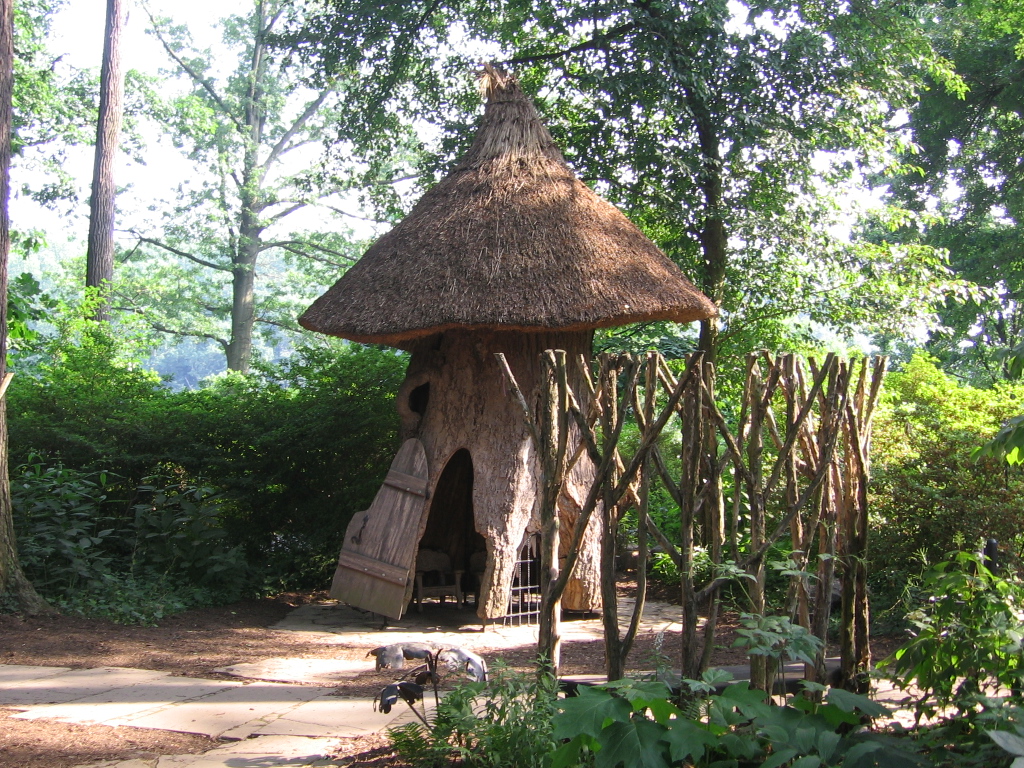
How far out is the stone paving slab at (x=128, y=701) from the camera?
4.17 m

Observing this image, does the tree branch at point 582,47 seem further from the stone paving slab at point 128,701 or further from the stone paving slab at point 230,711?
the stone paving slab at point 128,701

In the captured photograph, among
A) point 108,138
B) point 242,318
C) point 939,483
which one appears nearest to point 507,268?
point 939,483

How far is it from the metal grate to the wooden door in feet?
2.92

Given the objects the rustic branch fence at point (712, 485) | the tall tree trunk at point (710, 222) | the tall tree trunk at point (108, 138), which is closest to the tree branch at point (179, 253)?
the tall tree trunk at point (108, 138)

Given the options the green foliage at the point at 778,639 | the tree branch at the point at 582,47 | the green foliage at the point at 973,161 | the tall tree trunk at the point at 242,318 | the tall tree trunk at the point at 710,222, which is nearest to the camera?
the green foliage at the point at 778,639

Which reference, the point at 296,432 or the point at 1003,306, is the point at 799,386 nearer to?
the point at 296,432

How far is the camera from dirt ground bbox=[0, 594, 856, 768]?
3662mm

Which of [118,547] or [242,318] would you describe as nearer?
[118,547]

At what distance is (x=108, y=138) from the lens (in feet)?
52.6

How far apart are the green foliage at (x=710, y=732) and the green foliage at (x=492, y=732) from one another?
21 cm

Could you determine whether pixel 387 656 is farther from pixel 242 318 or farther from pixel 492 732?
pixel 242 318

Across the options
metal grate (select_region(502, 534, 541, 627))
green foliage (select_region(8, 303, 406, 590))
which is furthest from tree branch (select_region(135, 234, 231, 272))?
metal grate (select_region(502, 534, 541, 627))

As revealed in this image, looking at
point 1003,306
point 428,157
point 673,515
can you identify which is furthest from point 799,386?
point 1003,306

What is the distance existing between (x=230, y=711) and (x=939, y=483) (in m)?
5.33
